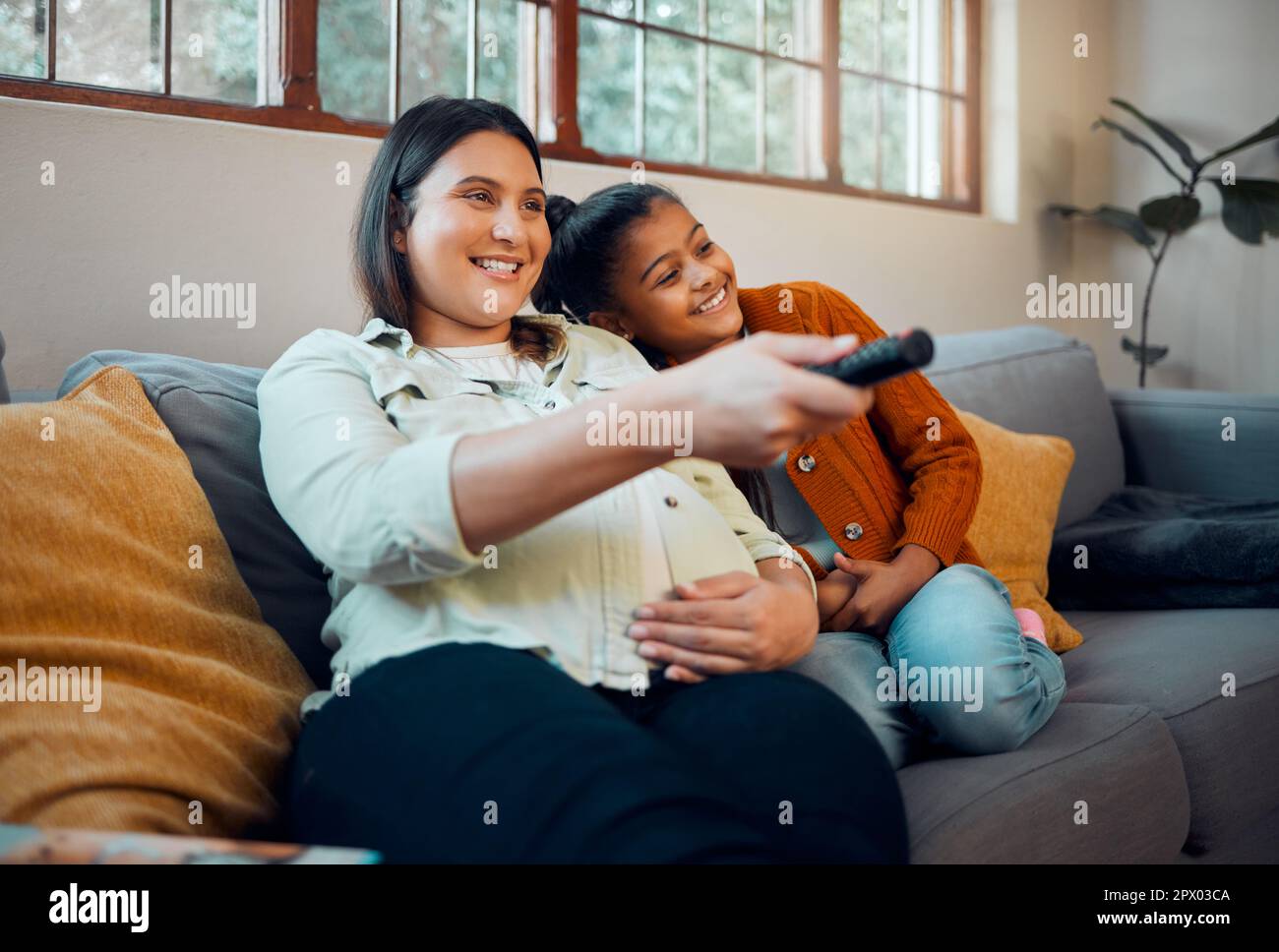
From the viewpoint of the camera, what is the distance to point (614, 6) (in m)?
2.94

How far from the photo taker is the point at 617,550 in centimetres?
108

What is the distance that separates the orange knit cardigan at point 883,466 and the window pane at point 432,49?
1.15 metres

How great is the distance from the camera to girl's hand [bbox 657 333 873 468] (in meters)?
0.82

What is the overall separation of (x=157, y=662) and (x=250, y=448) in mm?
370

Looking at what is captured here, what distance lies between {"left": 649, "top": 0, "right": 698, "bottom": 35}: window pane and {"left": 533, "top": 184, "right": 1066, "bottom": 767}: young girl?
152 centimetres

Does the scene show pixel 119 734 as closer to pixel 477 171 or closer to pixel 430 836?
pixel 430 836

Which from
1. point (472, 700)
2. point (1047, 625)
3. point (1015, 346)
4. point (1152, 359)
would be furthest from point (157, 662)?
point (1152, 359)

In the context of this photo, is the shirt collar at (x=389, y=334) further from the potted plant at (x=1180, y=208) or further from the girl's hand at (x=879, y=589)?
the potted plant at (x=1180, y=208)

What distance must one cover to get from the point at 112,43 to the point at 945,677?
5.90ft

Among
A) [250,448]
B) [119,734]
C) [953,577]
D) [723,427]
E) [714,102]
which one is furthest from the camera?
[714,102]

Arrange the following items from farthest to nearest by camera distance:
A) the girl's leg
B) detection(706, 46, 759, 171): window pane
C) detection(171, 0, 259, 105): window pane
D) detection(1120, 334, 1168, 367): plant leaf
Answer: detection(1120, 334, 1168, 367): plant leaf, detection(706, 46, 759, 171): window pane, detection(171, 0, 259, 105): window pane, the girl's leg

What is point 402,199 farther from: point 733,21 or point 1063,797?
point 733,21

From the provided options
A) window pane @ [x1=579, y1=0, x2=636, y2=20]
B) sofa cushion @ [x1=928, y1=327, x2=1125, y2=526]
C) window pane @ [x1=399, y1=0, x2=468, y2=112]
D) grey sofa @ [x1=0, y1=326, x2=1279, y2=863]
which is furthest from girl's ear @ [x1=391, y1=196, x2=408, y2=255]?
window pane @ [x1=579, y1=0, x2=636, y2=20]

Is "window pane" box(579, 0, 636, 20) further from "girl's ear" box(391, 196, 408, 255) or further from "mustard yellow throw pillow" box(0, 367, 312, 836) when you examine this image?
"mustard yellow throw pillow" box(0, 367, 312, 836)
